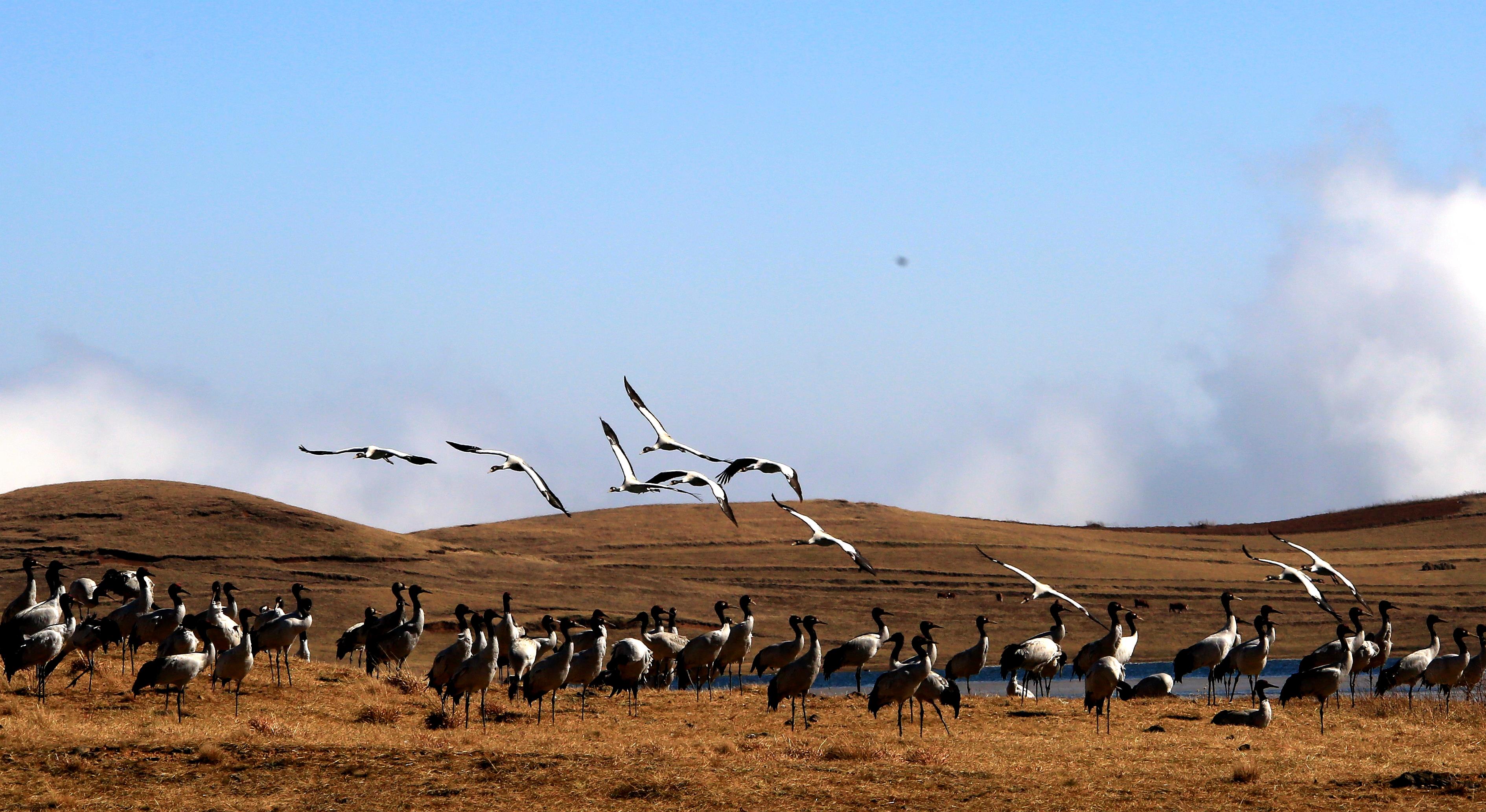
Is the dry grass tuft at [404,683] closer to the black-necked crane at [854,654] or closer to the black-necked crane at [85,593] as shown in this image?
the black-necked crane at [854,654]

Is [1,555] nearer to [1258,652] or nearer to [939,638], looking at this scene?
[939,638]

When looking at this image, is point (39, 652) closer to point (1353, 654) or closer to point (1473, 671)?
point (1353, 654)

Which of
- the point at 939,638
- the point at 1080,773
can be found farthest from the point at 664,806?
the point at 939,638

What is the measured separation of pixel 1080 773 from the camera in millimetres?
17812

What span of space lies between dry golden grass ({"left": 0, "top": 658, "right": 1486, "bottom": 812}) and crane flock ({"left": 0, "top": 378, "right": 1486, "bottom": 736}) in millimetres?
755

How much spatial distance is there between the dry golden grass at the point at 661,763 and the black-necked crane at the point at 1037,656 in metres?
4.94

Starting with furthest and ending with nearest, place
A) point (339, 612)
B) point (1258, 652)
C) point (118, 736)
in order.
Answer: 1. point (339, 612)
2. point (1258, 652)
3. point (118, 736)

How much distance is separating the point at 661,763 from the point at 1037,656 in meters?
13.2

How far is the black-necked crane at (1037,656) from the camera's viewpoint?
29.2 metres

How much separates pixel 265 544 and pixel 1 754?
5011cm

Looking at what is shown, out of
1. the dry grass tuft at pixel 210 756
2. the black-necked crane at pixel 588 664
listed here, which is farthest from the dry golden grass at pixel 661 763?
the black-necked crane at pixel 588 664

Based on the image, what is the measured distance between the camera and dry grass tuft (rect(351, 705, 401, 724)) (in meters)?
22.7

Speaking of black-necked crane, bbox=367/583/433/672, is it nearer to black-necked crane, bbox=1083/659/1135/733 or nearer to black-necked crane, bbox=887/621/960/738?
black-necked crane, bbox=887/621/960/738

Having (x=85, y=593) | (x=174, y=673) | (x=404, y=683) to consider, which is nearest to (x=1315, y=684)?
(x=404, y=683)
